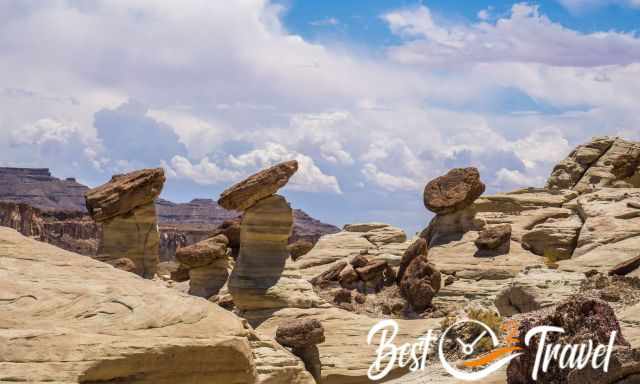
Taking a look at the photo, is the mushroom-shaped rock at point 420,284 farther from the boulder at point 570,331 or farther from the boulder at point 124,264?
the boulder at point 570,331

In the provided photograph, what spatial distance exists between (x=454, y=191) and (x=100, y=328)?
Answer: 24.9 meters

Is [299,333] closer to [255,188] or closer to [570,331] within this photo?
[255,188]

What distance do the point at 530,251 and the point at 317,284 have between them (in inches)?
319

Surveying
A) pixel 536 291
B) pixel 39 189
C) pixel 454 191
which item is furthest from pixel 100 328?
pixel 39 189

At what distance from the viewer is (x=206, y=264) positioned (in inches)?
1202

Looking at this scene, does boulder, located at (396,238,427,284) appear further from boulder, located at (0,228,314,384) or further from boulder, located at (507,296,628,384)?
boulder, located at (507,296,628,384)

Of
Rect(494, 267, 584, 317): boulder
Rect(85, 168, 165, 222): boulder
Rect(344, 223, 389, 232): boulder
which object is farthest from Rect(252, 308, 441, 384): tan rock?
Rect(344, 223, 389, 232): boulder

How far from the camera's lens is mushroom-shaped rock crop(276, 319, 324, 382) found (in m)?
19.3

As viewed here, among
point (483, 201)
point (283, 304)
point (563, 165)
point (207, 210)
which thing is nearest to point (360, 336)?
point (283, 304)

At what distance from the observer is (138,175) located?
32.0m

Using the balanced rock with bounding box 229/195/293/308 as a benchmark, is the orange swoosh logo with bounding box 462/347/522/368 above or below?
below

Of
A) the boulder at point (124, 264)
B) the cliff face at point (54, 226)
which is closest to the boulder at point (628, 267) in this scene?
the boulder at point (124, 264)

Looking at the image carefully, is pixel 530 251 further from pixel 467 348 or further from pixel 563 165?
pixel 563 165

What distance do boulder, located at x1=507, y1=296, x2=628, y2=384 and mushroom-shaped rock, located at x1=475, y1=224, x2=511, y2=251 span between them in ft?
62.2
